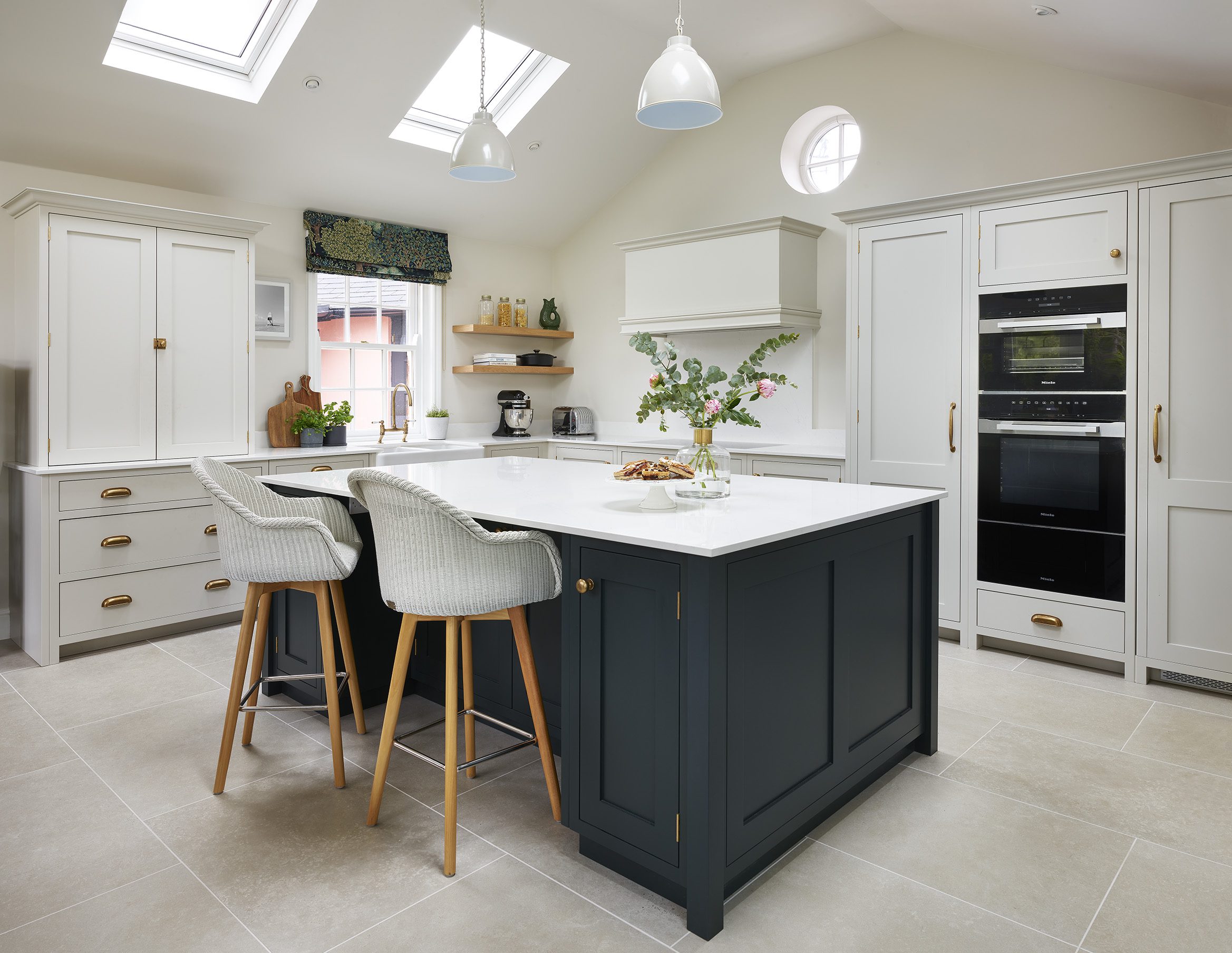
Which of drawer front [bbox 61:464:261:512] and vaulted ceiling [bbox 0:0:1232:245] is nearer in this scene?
vaulted ceiling [bbox 0:0:1232:245]

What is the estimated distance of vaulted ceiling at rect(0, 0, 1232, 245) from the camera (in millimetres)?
3279

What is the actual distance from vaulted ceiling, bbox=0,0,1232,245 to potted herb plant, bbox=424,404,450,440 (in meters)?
1.25

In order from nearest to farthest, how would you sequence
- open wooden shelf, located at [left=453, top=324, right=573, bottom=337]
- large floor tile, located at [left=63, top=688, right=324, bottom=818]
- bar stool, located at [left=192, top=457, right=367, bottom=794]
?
bar stool, located at [left=192, top=457, right=367, bottom=794] → large floor tile, located at [left=63, top=688, right=324, bottom=818] → open wooden shelf, located at [left=453, top=324, right=573, bottom=337]

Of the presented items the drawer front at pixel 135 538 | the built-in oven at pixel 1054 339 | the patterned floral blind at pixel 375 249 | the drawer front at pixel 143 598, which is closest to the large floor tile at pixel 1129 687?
the built-in oven at pixel 1054 339

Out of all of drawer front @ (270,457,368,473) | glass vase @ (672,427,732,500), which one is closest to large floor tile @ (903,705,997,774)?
glass vase @ (672,427,732,500)

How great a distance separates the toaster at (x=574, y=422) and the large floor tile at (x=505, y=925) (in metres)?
4.32

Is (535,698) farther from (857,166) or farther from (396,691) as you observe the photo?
(857,166)

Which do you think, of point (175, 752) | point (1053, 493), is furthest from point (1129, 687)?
point (175, 752)

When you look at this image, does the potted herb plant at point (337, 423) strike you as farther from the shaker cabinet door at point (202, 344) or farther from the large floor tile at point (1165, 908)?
the large floor tile at point (1165, 908)

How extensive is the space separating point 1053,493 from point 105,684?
3.96m

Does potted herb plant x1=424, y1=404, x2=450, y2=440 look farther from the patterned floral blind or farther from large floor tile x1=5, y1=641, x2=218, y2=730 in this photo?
large floor tile x1=5, y1=641, x2=218, y2=730

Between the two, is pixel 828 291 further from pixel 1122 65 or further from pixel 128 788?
pixel 128 788

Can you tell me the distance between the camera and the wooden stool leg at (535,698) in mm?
2094

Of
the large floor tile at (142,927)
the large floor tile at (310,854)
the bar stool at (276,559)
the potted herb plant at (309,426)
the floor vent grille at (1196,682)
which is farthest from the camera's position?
the potted herb plant at (309,426)
